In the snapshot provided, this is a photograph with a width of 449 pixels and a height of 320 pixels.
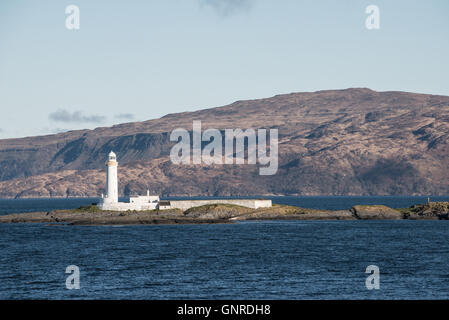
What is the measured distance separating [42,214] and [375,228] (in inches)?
2529

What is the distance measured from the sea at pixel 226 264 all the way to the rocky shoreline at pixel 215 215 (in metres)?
13.2

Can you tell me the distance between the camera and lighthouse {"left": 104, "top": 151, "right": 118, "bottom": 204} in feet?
385

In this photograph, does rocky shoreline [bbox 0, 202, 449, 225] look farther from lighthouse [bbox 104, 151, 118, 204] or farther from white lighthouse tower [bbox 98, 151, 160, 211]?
lighthouse [bbox 104, 151, 118, 204]

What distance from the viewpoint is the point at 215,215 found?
408ft

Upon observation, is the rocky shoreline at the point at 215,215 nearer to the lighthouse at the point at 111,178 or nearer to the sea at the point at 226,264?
the lighthouse at the point at 111,178

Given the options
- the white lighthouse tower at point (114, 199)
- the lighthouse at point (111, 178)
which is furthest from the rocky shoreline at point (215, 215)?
the lighthouse at point (111, 178)

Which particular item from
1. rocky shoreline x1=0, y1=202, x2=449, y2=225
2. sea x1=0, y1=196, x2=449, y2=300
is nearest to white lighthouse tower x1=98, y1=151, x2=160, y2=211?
rocky shoreline x1=0, y1=202, x2=449, y2=225

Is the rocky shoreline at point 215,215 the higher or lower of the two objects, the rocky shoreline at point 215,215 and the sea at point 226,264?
the higher

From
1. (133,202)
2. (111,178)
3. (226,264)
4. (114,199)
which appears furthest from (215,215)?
(226,264)

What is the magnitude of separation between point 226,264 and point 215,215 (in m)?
64.1

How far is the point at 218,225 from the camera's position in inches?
4626

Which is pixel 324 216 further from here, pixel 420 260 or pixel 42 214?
pixel 420 260

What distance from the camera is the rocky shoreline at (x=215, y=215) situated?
11956 centimetres
